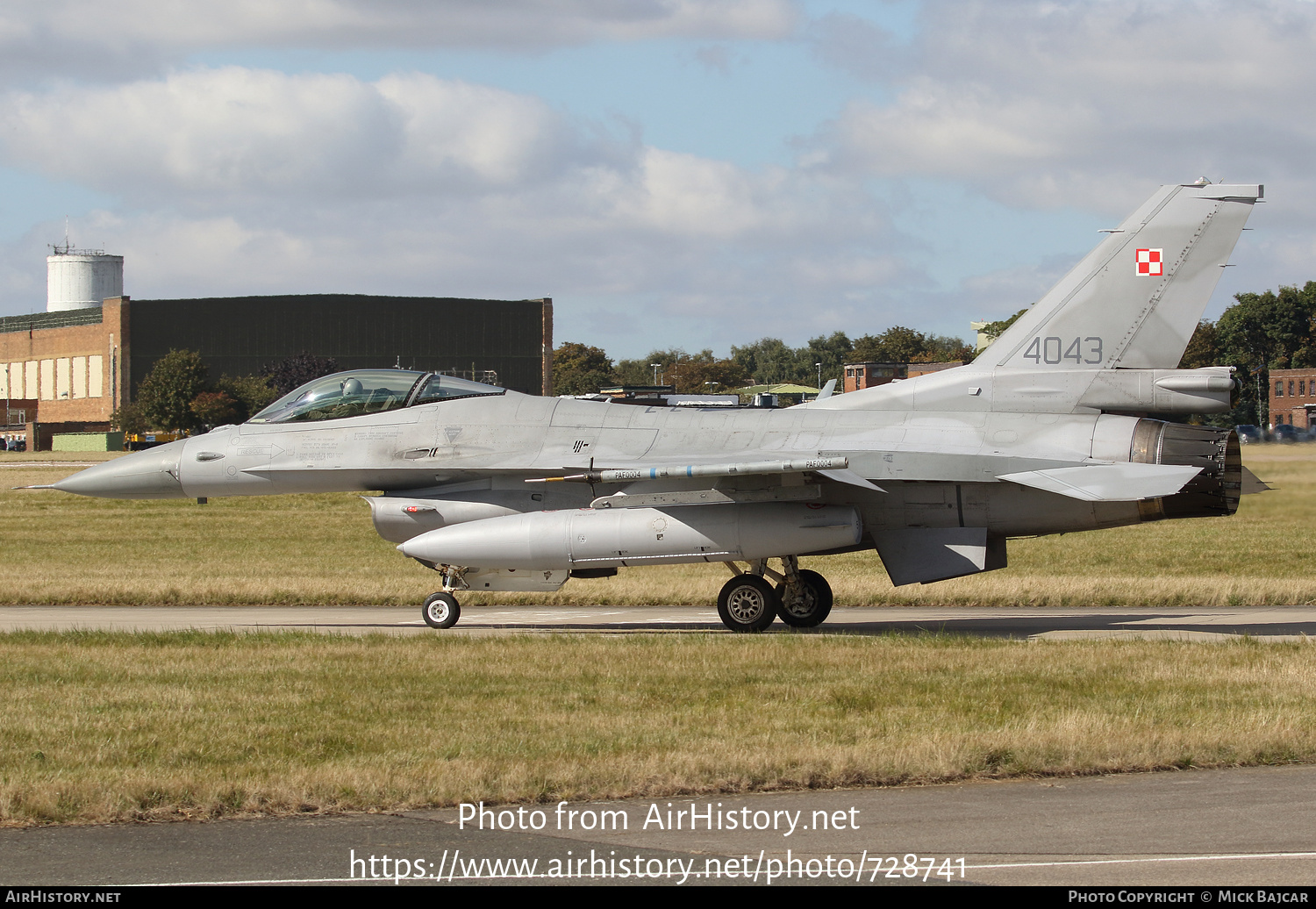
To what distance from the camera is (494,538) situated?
52.0 ft

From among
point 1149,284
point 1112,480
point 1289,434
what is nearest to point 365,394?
point 1112,480

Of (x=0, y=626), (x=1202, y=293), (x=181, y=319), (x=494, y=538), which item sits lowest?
(x=0, y=626)

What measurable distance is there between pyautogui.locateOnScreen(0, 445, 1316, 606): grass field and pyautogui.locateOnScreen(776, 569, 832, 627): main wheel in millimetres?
3665

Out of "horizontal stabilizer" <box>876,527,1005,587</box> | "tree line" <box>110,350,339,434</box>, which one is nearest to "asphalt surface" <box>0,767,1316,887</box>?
"horizontal stabilizer" <box>876,527,1005,587</box>

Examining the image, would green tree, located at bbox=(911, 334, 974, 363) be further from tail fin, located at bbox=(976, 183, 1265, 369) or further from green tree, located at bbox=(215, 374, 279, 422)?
tail fin, located at bbox=(976, 183, 1265, 369)

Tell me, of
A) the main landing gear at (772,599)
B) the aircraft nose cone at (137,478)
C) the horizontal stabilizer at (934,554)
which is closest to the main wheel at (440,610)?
the main landing gear at (772,599)

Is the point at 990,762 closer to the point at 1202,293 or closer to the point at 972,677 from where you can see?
the point at 972,677

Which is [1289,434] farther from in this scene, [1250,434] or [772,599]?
[772,599]

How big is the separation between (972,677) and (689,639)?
393cm

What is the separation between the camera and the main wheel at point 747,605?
16453 mm

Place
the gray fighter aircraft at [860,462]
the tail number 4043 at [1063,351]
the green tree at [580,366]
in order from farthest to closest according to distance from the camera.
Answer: the green tree at [580,366], the tail number 4043 at [1063,351], the gray fighter aircraft at [860,462]

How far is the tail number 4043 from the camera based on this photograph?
16.1 m

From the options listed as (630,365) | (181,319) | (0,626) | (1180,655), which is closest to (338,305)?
(181,319)

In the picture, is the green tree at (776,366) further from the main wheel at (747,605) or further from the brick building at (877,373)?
the main wheel at (747,605)
